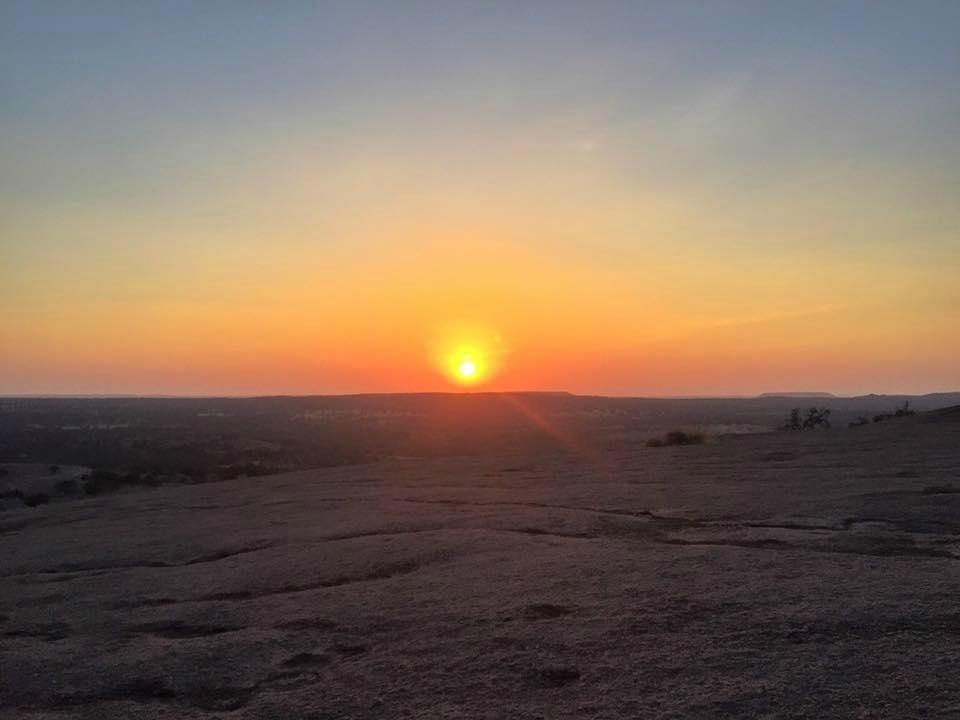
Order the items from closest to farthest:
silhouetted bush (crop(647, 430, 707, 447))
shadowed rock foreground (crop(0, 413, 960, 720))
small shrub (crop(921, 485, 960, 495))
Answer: shadowed rock foreground (crop(0, 413, 960, 720))
small shrub (crop(921, 485, 960, 495))
silhouetted bush (crop(647, 430, 707, 447))

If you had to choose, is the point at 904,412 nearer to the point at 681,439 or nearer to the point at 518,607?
the point at 681,439

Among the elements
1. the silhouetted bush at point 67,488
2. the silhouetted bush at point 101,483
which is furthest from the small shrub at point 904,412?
the silhouetted bush at point 67,488

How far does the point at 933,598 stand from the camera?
480 centimetres

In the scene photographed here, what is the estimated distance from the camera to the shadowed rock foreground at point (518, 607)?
3.96 metres

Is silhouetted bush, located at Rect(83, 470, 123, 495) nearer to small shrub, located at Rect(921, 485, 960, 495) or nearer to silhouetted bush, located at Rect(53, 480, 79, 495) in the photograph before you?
silhouetted bush, located at Rect(53, 480, 79, 495)

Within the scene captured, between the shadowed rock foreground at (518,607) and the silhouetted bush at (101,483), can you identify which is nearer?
the shadowed rock foreground at (518,607)

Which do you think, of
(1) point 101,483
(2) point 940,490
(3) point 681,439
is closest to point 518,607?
(2) point 940,490

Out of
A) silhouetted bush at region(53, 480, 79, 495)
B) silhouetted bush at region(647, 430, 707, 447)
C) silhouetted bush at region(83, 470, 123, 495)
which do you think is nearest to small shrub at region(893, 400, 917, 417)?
silhouetted bush at region(647, 430, 707, 447)

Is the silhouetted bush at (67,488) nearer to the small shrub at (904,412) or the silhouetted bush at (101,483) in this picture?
the silhouetted bush at (101,483)

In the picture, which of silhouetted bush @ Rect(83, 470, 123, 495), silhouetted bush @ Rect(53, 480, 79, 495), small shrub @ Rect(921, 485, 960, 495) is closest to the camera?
small shrub @ Rect(921, 485, 960, 495)

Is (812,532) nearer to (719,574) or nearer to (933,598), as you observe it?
(719,574)

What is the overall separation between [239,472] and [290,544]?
31.1 metres

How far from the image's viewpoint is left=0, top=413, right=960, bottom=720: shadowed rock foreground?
3.96 meters

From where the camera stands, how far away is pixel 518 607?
5.22m
